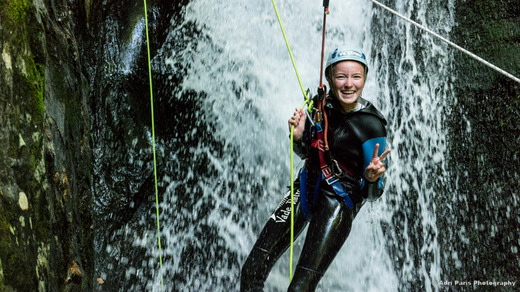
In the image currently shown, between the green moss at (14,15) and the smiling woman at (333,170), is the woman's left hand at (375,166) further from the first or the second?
the green moss at (14,15)

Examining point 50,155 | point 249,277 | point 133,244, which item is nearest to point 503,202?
point 249,277

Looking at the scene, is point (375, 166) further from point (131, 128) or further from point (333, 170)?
point (131, 128)

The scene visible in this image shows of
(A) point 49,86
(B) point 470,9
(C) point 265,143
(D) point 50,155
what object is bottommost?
(D) point 50,155

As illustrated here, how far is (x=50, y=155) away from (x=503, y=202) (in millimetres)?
4562

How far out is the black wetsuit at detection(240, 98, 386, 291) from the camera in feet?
9.44

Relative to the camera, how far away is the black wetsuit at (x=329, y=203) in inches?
113

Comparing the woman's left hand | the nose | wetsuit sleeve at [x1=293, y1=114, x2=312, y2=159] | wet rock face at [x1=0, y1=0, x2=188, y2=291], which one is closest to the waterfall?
wet rock face at [x1=0, y1=0, x2=188, y2=291]

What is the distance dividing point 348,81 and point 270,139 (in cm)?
295

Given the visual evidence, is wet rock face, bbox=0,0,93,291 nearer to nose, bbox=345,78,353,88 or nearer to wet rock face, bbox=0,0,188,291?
wet rock face, bbox=0,0,188,291

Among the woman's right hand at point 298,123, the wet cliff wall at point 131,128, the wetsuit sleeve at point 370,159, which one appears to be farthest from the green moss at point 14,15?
the wetsuit sleeve at point 370,159

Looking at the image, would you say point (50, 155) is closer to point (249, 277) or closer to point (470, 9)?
point (249, 277)

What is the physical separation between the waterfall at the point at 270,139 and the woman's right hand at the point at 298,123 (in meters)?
2.57

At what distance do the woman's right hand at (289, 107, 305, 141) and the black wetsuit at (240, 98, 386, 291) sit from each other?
51 millimetres

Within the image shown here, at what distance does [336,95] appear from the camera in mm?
3010
